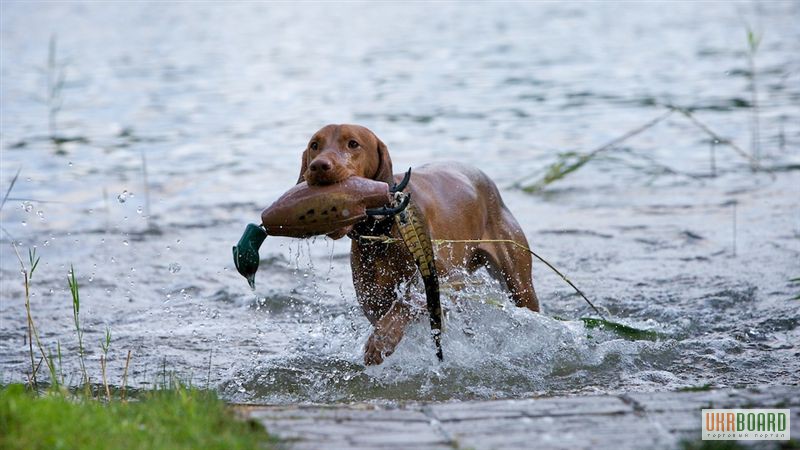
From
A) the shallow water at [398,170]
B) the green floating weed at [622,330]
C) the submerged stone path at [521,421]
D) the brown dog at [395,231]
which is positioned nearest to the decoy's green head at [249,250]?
the brown dog at [395,231]

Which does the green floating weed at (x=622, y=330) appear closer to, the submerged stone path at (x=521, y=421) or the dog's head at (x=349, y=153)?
the dog's head at (x=349, y=153)

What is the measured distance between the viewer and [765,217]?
934 cm

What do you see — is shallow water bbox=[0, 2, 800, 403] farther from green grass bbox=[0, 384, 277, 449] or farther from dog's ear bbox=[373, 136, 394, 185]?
green grass bbox=[0, 384, 277, 449]

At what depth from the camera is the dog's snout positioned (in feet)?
15.3

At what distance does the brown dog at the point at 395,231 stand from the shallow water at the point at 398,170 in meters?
0.19

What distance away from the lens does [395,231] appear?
5.18m

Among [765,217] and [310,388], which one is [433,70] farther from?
[310,388]

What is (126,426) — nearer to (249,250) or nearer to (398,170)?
(249,250)

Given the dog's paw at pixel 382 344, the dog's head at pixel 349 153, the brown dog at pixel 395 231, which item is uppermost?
the dog's head at pixel 349 153

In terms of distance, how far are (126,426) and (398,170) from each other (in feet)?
24.7

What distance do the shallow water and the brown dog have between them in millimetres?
186

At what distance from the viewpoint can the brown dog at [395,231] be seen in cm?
511

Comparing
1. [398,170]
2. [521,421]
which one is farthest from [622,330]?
[398,170]

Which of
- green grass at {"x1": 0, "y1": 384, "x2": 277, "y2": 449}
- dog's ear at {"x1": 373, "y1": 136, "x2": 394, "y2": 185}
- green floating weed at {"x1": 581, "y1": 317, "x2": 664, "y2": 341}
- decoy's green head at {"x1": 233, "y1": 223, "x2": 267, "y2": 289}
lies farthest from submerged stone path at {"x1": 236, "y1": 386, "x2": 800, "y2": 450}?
green floating weed at {"x1": 581, "y1": 317, "x2": 664, "y2": 341}
